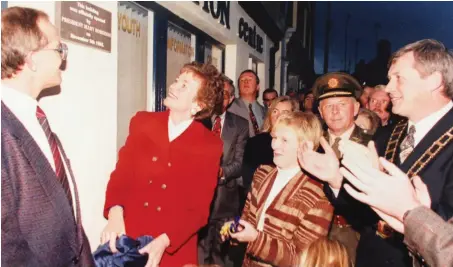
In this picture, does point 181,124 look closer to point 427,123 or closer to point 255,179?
point 255,179

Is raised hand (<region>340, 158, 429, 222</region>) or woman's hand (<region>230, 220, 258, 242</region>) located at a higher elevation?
raised hand (<region>340, 158, 429, 222</region>)

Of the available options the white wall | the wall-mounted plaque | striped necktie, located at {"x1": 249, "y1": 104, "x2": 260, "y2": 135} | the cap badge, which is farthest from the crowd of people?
striped necktie, located at {"x1": 249, "y1": 104, "x2": 260, "y2": 135}

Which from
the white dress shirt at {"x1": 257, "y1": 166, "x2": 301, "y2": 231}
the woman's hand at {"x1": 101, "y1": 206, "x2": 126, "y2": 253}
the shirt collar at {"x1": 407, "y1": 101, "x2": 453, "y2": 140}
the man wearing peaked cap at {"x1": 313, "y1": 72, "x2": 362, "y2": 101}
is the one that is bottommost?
the woman's hand at {"x1": 101, "y1": 206, "x2": 126, "y2": 253}

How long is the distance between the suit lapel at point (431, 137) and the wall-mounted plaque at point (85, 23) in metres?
2.49

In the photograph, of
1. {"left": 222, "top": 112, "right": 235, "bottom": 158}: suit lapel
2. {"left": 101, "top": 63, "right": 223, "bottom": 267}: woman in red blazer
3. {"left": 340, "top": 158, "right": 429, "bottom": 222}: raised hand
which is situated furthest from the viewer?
{"left": 222, "top": 112, "right": 235, "bottom": 158}: suit lapel

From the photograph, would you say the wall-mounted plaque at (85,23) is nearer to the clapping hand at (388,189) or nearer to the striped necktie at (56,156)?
the striped necktie at (56,156)

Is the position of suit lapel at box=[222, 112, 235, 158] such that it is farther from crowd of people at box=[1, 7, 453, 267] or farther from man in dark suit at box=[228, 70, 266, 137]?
man in dark suit at box=[228, 70, 266, 137]

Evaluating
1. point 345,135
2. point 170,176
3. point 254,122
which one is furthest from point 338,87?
point 254,122

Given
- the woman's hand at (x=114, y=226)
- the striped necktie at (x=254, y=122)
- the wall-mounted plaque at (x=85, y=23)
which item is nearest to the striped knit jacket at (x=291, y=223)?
the woman's hand at (x=114, y=226)

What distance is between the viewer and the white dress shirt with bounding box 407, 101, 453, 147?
2389 mm

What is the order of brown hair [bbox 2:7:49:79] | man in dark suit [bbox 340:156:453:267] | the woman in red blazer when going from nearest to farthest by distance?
man in dark suit [bbox 340:156:453:267] → brown hair [bbox 2:7:49:79] → the woman in red blazer

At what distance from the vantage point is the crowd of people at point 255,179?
1597 millimetres

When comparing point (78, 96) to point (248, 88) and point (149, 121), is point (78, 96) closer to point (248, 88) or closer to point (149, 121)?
point (149, 121)

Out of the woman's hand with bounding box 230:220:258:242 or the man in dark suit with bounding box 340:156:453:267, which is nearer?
the man in dark suit with bounding box 340:156:453:267
